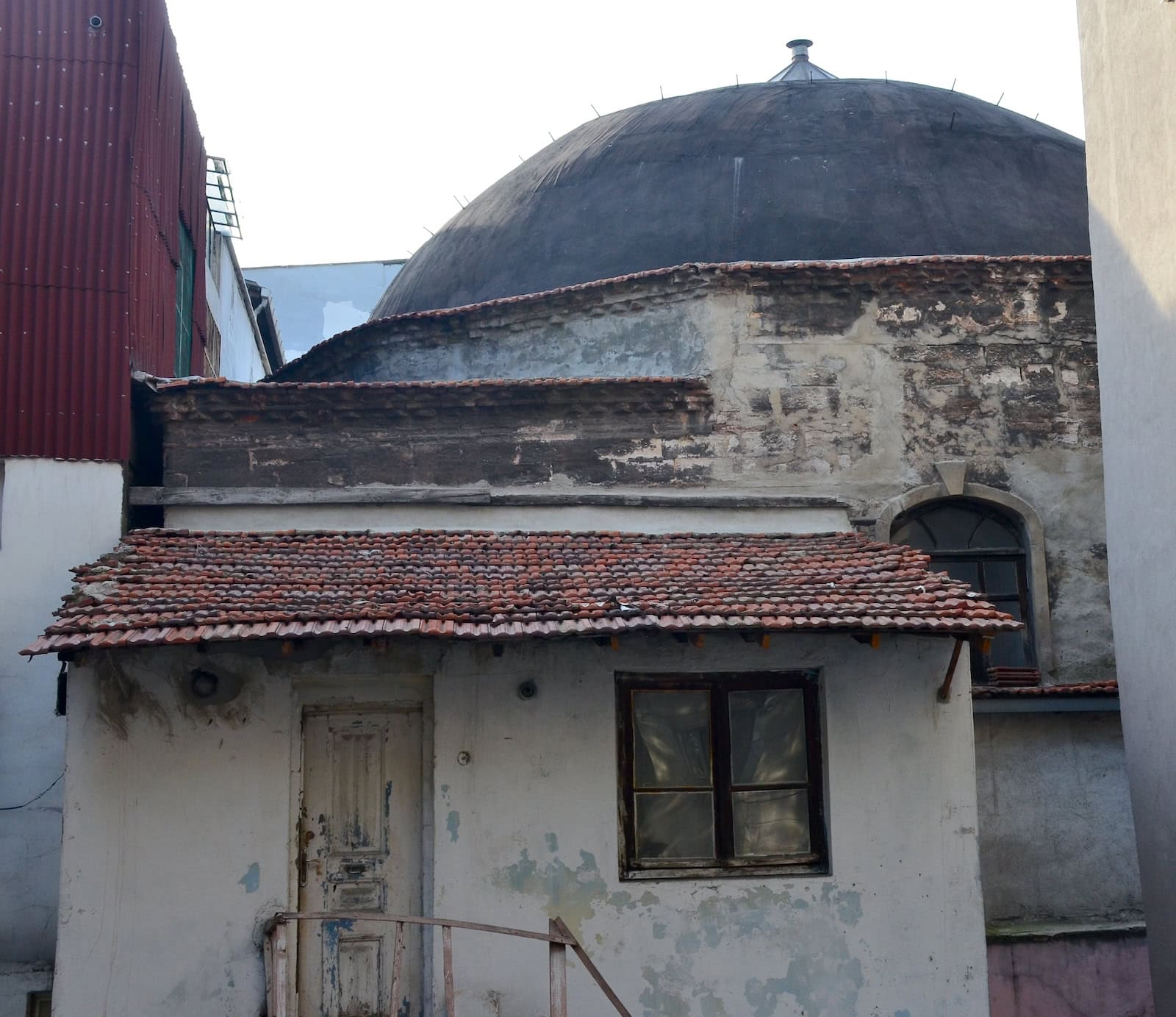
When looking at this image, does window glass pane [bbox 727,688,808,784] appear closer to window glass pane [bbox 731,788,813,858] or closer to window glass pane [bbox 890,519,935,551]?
window glass pane [bbox 731,788,813,858]

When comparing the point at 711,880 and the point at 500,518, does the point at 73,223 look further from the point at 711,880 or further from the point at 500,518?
the point at 711,880

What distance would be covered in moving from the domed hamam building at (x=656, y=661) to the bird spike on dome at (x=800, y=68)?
15.7ft

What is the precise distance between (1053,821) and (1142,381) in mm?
3964

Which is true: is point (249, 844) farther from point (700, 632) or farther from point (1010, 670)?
point (1010, 670)

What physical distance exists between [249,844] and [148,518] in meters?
3.47

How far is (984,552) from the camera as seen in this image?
1238 cm

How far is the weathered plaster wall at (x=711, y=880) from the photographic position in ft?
28.7

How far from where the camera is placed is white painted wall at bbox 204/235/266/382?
56.5ft

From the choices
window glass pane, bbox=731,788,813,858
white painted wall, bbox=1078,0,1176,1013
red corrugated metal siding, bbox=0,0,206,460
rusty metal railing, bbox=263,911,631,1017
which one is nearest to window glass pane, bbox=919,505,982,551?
white painted wall, bbox=1078,0,1176,1013

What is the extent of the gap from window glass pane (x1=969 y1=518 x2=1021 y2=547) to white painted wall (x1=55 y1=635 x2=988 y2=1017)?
3.41 m

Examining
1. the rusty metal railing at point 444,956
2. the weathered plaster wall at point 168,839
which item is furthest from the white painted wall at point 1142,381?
the weathered plaster wall at point 168,839

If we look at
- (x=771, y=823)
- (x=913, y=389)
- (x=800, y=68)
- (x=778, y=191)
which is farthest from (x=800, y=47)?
(x=771, y=823)

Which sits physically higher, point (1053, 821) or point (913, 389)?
point (913, 389)

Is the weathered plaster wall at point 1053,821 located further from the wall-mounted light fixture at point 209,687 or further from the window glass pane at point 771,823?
the wall-mounted light fixture at point 209,687
